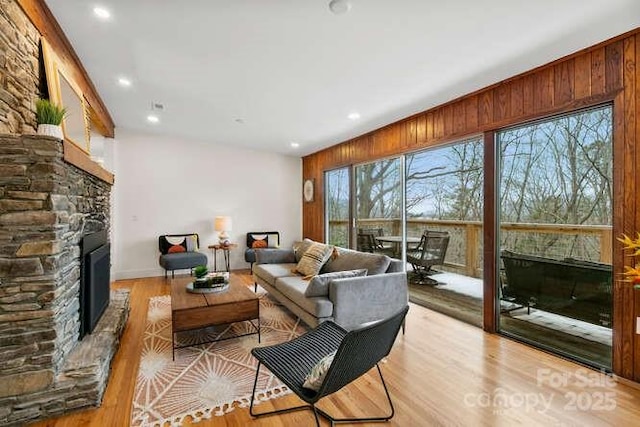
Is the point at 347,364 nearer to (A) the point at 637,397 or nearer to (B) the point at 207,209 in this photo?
(A) the point at 637,397

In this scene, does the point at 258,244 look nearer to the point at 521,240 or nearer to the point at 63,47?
the point at 63,47

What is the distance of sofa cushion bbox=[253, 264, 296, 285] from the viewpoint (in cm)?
399

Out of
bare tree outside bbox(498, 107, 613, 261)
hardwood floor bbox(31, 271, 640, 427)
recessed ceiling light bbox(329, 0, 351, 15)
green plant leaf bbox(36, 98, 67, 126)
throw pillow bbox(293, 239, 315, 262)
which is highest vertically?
recessed ceiling light bbox(329, 0, 351, 15)

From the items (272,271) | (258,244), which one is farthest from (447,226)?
(258,244)

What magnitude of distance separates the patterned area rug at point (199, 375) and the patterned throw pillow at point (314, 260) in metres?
0.66

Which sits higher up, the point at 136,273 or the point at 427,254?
the point at 427,254

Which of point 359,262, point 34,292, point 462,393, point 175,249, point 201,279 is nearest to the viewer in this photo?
point 34,292

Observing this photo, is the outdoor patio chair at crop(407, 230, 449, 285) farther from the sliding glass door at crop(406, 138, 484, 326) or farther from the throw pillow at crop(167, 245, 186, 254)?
the throw pillow at crop(167, 245, 186, 254)

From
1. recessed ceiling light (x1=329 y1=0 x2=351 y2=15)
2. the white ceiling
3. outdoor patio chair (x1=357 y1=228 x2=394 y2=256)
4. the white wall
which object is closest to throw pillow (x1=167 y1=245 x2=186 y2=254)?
the white wall

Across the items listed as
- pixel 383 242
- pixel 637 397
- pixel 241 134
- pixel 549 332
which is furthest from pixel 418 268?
pixel 241 134

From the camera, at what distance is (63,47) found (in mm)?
2678

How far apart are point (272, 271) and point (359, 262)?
4.08ft

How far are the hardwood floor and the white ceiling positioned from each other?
8.51 ft

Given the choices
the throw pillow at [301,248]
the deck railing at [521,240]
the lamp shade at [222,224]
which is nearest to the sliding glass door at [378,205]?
the deck railing at [521,240]
